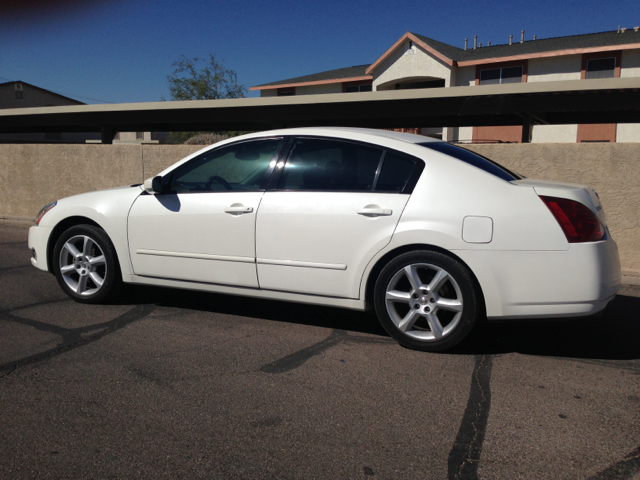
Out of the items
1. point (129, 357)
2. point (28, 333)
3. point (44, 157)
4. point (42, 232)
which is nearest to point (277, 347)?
point (129, 357)

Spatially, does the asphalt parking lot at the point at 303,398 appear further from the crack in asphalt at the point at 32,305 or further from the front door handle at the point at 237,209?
the front door handle at the point at 237,209

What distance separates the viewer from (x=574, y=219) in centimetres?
366

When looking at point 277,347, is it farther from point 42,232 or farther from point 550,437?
point 42,232

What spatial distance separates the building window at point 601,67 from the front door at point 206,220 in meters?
27.3

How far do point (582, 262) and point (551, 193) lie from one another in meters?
0.49

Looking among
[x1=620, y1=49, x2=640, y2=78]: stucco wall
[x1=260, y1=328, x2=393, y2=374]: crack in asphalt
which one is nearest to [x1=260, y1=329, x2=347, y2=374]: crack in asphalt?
[x1=260, y1=328, x2=393, y2=374]: crack in asphalt

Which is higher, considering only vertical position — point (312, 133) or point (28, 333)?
point (312, 133)

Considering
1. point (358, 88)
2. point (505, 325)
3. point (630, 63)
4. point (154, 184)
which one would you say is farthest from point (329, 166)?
point (358, 88)

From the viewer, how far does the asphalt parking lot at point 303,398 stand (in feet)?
8.38

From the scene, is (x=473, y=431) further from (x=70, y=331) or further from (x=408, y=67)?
(x=408, y=67)

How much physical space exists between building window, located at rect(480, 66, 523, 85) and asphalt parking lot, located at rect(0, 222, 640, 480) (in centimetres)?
2752

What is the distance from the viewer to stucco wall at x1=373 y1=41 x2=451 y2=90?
102ft

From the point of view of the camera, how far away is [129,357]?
3.85m

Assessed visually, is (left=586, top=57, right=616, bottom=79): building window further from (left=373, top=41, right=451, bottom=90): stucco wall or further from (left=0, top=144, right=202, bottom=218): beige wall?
(left=0, top=144, right=202, bottom=218): beige wall
